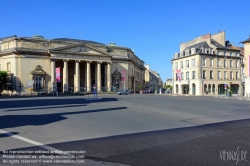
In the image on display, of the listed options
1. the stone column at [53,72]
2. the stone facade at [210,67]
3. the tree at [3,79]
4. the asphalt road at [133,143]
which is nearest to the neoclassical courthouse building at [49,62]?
the stone column at [53,72]

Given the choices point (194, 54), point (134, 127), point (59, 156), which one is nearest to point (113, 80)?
point (194, 54)

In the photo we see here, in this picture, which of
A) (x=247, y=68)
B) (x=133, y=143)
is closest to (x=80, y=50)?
(x=247, y=68)

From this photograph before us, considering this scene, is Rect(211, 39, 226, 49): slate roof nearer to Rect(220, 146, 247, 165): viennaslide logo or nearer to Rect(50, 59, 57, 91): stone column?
Rect(50, 59, 57, 91): stone column

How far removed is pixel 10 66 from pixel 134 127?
168 feet

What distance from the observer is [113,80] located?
65.9m

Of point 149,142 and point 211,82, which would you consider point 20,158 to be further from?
point 211,82

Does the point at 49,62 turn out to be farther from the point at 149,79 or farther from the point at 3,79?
the point at 149,79

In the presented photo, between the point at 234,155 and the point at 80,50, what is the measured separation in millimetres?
54154

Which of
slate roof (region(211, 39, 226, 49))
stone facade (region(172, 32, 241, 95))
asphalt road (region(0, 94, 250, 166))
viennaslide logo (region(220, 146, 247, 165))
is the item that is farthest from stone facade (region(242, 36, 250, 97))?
viennaslide logo (region(220, 146, 247, 165))

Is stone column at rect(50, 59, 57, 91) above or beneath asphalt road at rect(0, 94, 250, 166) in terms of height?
above

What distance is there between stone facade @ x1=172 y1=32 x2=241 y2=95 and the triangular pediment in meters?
21.2

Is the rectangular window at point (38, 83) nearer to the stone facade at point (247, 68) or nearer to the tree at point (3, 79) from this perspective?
the tree at point (3, 79)

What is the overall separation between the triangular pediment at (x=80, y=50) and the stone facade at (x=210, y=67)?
69.6ft

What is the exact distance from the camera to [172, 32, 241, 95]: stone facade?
190 ft
